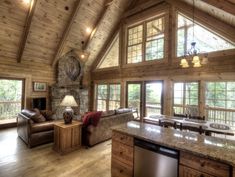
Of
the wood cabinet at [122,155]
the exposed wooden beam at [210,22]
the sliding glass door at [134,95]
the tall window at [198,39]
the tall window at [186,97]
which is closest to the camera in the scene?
the wood cabinet at [122,155]

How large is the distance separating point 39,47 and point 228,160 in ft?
23.8

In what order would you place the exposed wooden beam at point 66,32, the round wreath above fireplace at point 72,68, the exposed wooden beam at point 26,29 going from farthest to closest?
the round wreath above fireplace at point 72,68, the exposed wooden beam at point 66,32, the exposed wooden beam at point 26,29

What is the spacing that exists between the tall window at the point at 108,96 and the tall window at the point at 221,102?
164 inches

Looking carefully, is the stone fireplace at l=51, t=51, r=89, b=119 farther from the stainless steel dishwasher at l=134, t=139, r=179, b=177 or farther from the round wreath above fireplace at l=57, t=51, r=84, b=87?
the stainless steel dishwasher at l=134, t=139, r=179, b=177

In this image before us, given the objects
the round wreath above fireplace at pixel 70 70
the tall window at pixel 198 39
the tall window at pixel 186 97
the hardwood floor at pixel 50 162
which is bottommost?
the hardwood floor at pixel 50 162

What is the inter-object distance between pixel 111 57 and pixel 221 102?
18.5ft

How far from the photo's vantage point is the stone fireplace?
7365mm

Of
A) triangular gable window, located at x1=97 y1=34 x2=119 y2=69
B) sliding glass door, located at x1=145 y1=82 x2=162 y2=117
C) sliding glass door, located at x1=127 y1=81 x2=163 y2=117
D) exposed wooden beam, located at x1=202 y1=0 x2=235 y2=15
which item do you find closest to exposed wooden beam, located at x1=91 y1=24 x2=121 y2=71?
triangular gable window, located at x1=97 y1=34 x2=119 y2=69

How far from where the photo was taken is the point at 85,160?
337 cm

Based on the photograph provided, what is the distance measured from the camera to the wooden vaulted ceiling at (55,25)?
510 cm

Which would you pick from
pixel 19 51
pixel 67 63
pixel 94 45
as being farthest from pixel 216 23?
pixel 19 51

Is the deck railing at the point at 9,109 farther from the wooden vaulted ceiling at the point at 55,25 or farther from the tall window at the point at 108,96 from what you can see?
the tall window at the point at 108,96

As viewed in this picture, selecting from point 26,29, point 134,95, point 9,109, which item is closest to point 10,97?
point 9,109

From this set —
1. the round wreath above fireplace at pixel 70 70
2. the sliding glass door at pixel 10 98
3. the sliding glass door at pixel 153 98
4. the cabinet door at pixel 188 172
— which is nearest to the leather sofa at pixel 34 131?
the sliding glass door at pixel 10 98
